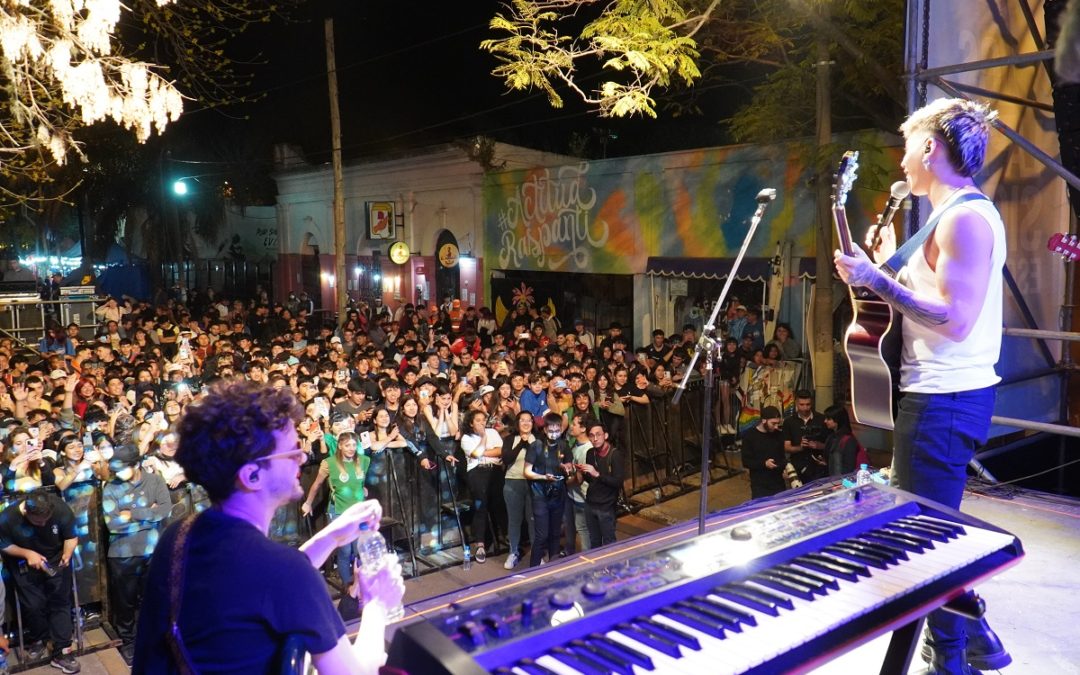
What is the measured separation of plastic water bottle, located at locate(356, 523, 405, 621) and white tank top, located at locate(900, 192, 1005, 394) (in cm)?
177

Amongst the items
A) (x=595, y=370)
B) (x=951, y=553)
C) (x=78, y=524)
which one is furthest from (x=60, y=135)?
(x=951, y=553)

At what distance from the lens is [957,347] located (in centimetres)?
265

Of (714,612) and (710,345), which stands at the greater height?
(710,345)

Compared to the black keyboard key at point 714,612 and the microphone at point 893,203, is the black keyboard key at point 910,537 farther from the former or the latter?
the microphone at point 893,203

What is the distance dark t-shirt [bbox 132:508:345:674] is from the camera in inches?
71.0

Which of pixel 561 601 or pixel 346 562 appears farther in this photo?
pixel 346 562

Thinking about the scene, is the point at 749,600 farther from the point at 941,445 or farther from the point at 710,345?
the point at 710,345

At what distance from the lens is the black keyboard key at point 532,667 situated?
1730 millimetres

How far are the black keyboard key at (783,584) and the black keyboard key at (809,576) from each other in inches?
1.3

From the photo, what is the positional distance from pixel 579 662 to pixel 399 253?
22972 millimetres

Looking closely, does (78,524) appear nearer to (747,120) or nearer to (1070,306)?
(1070,306)

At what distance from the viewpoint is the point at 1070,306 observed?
21.4 feet

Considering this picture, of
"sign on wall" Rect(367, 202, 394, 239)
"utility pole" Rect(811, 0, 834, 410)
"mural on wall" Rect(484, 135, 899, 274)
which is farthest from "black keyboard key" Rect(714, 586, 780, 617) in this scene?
"sign on wall" Rect(367, 202, 394, 239)

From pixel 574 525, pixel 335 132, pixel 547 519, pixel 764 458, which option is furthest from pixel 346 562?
pixel 335 132
